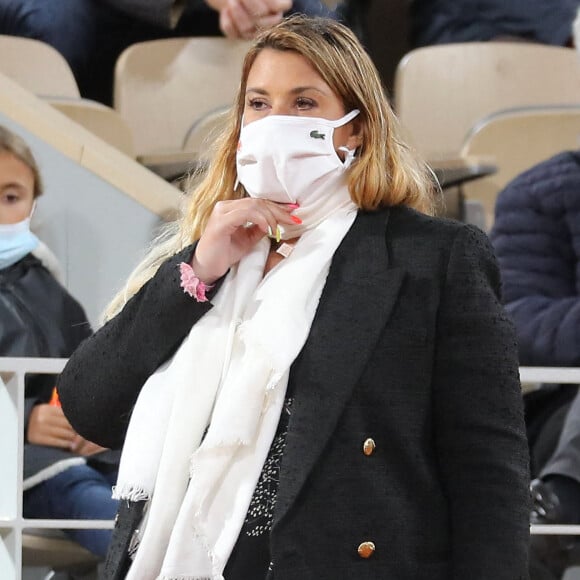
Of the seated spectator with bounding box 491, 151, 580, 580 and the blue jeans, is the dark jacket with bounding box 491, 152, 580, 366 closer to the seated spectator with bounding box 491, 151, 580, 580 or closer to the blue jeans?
the seated spectator with bounding box 491, 151, 580, 580

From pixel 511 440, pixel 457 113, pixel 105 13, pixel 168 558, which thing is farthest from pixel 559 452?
pixel 105 13

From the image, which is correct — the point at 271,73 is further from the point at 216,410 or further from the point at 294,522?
the point at 294,522

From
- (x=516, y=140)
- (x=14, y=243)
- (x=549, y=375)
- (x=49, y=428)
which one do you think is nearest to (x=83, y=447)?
(x=49, y=428)

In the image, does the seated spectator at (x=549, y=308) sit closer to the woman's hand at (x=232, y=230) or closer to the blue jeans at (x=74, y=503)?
the blue jeans at (x=74, y=503)

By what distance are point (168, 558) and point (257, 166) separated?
17.2 inches

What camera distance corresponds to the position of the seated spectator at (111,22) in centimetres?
303

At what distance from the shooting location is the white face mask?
145cm

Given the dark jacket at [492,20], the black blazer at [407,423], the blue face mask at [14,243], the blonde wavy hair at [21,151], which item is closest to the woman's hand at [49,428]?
the blue face mask at [14,243]

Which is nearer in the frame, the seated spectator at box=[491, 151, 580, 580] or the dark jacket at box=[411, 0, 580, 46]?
the seated spectator at box=[491, 151, 580, 580]

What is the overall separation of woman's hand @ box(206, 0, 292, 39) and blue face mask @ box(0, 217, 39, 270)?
33.6 inches

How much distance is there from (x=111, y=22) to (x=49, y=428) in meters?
1.29

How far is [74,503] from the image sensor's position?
2.21 meters

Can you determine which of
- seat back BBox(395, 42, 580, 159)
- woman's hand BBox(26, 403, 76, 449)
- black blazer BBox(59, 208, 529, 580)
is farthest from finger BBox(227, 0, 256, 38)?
black blazer BBox(59, 208, 529, 580)

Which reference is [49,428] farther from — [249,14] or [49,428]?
[249,14]
